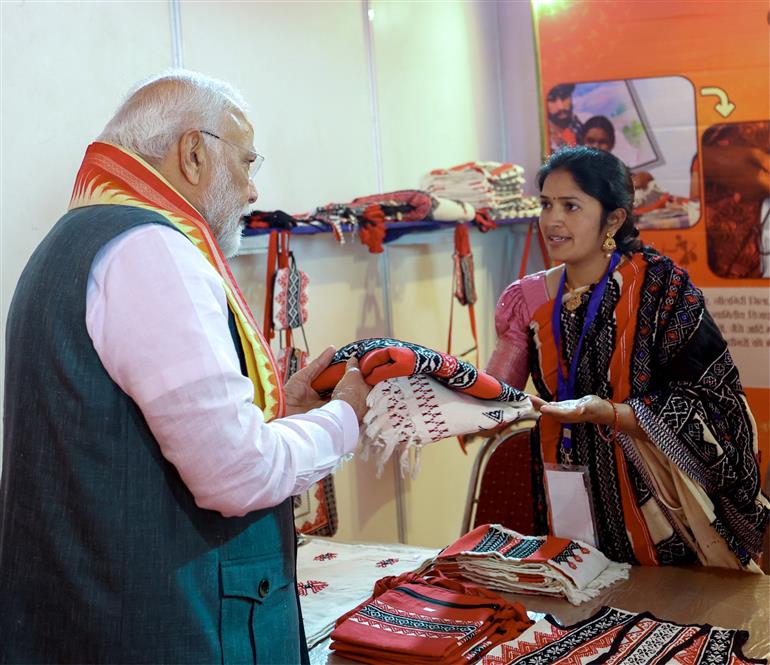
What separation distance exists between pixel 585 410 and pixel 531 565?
40cm

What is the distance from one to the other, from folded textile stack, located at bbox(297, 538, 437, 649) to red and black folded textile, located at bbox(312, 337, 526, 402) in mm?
505

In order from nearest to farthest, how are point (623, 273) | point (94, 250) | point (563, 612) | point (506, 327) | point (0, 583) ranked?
point (94, 250)
point (0, 583)
point (563, 612)
point (623, 273)
point (506, 327)

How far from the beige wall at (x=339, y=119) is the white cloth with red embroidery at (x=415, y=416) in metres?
1.21

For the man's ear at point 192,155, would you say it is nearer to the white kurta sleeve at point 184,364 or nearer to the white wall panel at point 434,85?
the white kurta sleeve at point 184,364

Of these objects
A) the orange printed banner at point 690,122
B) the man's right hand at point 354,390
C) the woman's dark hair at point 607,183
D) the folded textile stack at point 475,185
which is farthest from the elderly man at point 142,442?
the orange printed banner at point 690,122

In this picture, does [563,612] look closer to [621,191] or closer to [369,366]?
[369,366]

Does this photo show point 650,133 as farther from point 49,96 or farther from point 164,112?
point 164,112

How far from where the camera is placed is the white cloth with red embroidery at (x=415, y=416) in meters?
1.77

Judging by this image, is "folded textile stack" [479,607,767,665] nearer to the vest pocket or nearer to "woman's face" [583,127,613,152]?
the vest pocket

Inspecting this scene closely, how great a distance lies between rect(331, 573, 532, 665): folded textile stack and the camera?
1738 mm

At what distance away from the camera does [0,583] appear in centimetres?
141

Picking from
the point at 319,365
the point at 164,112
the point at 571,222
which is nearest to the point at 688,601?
the point at 319,365

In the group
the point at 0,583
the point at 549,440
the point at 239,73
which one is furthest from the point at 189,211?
the point at 239,73

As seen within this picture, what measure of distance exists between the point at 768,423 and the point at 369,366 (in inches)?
131
